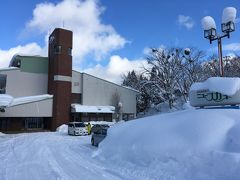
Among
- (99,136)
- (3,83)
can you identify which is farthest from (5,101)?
(99,136)

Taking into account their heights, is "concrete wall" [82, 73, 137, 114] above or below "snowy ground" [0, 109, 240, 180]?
above

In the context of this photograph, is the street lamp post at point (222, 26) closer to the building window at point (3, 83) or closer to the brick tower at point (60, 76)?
the brick tower at point (60, 76)

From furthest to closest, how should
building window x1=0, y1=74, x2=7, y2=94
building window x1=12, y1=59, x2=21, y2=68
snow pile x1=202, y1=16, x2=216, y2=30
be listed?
building window x1=12, y1=59, x2=21, y2=68
building window x1=0, y1=74, x2=7, y2=94
snow pile x1=202, y1=16, x2=216, y2=30

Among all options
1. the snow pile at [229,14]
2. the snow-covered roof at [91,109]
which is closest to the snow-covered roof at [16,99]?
the snow-covered roof at [91,109]

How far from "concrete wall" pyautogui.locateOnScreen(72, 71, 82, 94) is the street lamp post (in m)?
37.7

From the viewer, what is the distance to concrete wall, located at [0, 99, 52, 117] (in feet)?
139

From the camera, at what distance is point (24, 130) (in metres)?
44.7

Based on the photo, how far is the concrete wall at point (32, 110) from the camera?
42.4 m

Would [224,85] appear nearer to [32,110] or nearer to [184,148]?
[184,148]

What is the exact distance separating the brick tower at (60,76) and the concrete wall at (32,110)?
1.16m

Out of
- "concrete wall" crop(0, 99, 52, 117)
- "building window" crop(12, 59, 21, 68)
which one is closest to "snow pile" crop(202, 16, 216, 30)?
"concrete wall" crop(0, 99, 52, 117)

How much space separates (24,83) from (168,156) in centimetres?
4220

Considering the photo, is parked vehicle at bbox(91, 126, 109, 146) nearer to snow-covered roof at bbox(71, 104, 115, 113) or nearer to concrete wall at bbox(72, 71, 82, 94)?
snow-covered roof at bbox(71, 104, 115, 113)

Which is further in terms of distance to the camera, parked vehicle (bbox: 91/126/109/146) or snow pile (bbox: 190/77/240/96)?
parked vehicle (bbox: 91/126/109/146)
